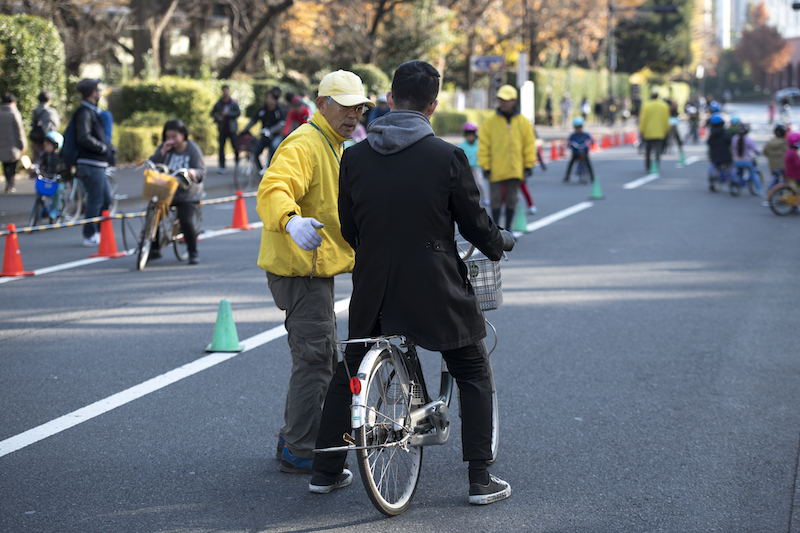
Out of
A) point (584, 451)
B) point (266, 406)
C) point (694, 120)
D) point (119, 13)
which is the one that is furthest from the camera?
point (694, 120)

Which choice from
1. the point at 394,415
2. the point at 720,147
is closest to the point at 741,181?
the point at 720,147

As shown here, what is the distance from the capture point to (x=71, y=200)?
Answer: 1391 cm

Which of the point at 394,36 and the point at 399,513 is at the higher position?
the point at 394,36

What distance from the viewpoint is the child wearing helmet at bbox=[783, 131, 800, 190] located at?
47.0ft

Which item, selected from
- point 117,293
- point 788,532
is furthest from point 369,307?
point 117,293

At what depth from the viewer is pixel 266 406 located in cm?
534

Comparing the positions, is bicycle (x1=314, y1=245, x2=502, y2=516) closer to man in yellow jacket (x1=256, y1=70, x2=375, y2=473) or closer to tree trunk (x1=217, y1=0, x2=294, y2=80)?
man in yellow jacket (x1=256, y1=70, x2=375, y2=473)

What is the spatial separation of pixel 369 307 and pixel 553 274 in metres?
6.26

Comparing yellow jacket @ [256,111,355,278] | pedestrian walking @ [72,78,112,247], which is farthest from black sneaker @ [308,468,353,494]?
pedestrian walking @ [72,78,112,247]

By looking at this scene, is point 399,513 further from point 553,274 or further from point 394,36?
point 394,36

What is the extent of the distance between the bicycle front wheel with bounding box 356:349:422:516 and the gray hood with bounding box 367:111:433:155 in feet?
2.79

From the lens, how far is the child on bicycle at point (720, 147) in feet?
59.9

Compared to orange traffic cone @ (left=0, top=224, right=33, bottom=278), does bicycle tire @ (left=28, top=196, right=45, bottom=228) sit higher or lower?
higher

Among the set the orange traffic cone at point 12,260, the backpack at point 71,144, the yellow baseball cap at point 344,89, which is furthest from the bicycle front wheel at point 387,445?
the backpack at point 71,144
